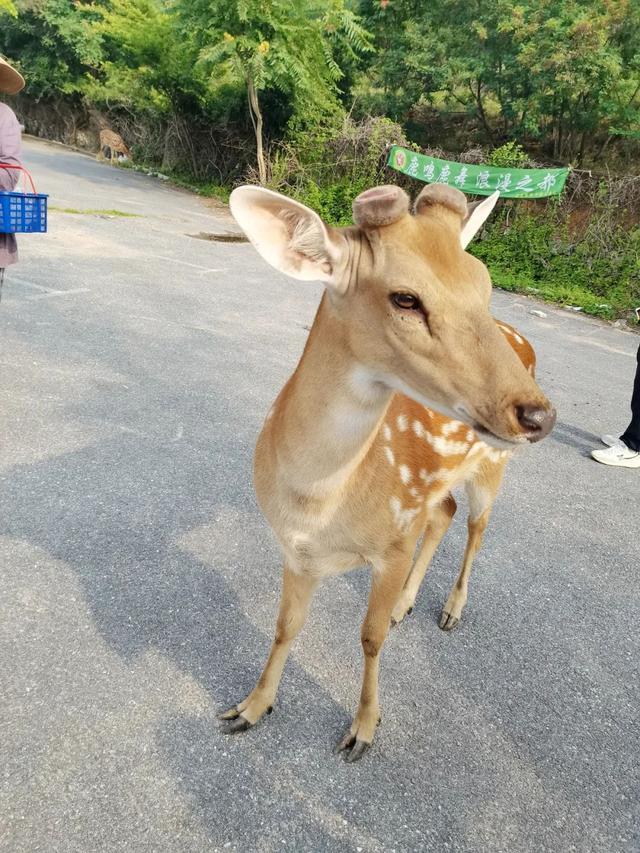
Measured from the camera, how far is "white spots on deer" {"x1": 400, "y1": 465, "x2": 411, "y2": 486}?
204 cm

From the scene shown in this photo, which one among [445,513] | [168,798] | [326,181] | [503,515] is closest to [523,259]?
[326,181]

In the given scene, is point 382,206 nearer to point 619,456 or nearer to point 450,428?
point 450,428

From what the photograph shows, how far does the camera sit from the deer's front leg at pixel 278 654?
2129mm

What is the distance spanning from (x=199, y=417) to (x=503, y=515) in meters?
2.27

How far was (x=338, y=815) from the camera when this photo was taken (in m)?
1.87

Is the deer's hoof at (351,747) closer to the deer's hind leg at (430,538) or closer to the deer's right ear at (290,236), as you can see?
the deer's hind leg at (430,538)

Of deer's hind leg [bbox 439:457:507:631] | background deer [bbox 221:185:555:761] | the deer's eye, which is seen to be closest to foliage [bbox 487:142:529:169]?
deer's hind leg [bbox 439:457:507:631]

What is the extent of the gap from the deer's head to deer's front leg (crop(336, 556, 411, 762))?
74 cm

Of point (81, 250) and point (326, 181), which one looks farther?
point (326, 181)

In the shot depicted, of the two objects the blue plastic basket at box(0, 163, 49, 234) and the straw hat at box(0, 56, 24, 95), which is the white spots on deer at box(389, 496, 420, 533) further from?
the straw hat at box(0, 56, 24, 95)

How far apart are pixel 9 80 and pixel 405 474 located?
337 centimetres

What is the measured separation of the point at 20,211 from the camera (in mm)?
3295

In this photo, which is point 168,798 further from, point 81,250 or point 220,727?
point 81,250

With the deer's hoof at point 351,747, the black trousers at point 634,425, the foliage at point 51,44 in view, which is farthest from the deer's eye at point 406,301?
the foliage at point 51,44
